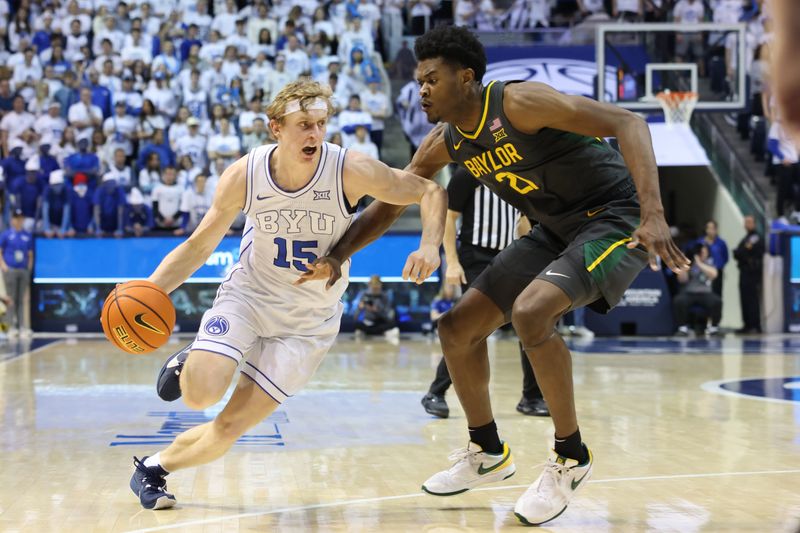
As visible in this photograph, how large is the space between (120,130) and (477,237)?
11700mm

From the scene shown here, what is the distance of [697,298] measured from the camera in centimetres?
1661

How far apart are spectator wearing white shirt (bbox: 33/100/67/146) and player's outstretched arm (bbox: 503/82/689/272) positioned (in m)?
14.6

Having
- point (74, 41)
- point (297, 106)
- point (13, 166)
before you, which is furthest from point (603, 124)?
point (74, 41)

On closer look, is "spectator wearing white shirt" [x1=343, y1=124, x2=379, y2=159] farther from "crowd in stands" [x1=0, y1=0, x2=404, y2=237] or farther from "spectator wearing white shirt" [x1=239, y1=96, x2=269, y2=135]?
"spectator wearing white shirt" [x1=239, y1=96, x2=269, y2=135]

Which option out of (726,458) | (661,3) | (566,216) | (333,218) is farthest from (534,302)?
(661,3)

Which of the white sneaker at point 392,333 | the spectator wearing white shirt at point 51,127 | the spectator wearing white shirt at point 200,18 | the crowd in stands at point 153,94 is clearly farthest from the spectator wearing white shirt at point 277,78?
the white sneaker at point 392,333

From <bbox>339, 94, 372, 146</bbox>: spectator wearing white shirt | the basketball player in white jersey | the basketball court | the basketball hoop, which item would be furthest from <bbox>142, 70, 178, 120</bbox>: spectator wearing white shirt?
the basketball player in white jersey

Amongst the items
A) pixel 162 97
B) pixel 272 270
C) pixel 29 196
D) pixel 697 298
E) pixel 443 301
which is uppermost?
pixel 162 97

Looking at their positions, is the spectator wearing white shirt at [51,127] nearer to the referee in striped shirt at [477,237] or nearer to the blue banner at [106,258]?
the blue banner at [106,258]

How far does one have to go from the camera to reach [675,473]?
17.4 ft

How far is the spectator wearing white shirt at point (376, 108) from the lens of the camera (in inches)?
733

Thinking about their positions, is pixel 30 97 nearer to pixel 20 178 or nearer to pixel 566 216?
pixel 20 178

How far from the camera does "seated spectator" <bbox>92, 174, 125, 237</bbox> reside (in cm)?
1647

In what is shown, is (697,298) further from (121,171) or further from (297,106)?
(297,106)
